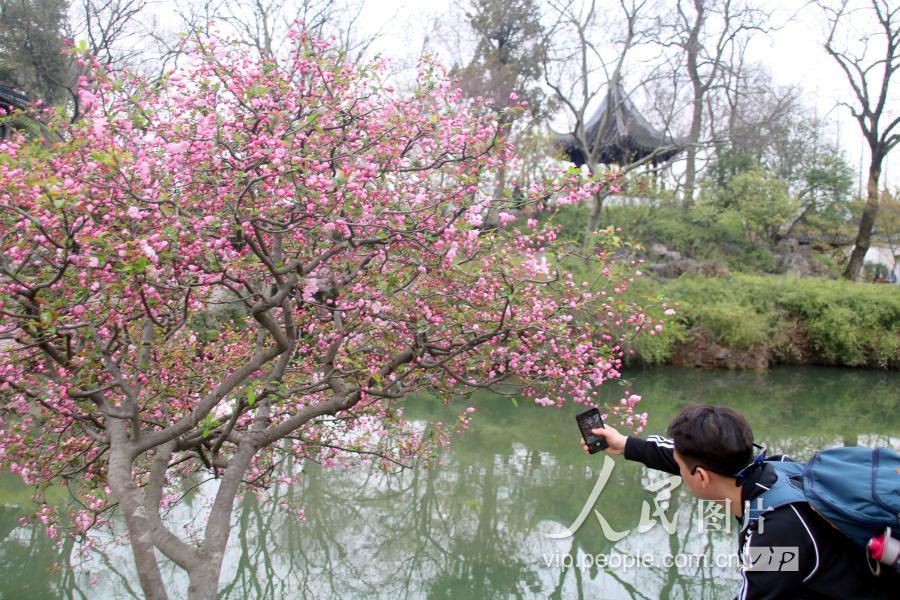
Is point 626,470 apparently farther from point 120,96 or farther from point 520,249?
point 120,96

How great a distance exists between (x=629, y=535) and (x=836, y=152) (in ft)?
56.8

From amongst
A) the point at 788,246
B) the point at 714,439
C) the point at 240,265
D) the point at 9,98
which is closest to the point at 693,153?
the point at 788,246

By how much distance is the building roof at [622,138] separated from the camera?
1645cm

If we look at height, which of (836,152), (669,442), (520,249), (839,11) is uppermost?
(839,11)

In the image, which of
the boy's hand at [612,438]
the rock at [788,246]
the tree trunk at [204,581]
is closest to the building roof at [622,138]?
the rock at [788,246]

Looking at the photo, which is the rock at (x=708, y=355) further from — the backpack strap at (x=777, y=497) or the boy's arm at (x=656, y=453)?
the backpack strap at (x=777, y=497)

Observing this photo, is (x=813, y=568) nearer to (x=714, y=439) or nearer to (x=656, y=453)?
(x=714, y=439)

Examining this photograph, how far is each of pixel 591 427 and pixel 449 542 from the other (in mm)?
3234

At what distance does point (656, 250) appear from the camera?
16.5 meters

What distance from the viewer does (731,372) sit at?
12.9 meters

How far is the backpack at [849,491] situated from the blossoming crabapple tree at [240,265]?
1528 millimetres

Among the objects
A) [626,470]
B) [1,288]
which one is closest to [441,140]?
[1,288]

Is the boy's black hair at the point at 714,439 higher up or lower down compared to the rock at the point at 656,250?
lower down

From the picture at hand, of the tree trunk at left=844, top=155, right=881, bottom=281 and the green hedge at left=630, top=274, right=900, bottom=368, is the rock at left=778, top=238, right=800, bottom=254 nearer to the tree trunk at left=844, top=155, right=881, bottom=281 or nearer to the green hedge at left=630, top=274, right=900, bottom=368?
the tree trunk at left=844, top=155, right=881, bottom=281
